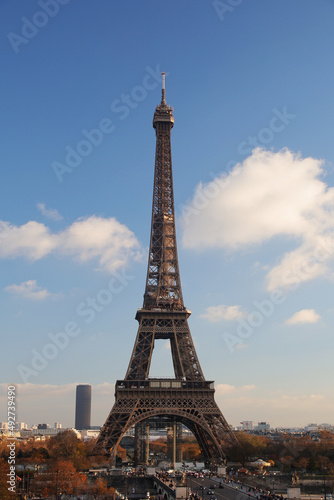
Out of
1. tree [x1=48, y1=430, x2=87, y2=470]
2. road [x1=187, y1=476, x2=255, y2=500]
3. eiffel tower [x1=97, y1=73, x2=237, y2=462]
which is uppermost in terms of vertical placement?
eiffel tower [x1=97, y1=73, x2=237, y2=462]

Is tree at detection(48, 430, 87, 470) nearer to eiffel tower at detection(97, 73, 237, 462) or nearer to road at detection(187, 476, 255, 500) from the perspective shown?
eiffel tower at detection(97, 73, 237, 462)

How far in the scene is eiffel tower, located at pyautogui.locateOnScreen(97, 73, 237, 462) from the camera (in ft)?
249

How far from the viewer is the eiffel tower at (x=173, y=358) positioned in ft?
249

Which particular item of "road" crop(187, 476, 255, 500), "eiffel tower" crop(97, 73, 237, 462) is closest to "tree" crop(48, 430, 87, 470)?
"eiffel tower" crop(97, 73, 237, 462)

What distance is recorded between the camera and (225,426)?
7688 centimetres

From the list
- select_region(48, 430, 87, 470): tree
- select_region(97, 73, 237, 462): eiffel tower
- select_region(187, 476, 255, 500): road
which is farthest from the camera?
select_region(97, 73, 237, 462): eiffel tower

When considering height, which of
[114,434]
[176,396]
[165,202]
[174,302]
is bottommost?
[114,434]

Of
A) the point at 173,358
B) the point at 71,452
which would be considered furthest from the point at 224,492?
the point at 173,358

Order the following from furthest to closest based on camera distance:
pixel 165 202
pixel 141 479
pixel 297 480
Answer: pixel 165 202, pixel 141 479, pixel 297 480

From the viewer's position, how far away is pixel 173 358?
89188 millimetres

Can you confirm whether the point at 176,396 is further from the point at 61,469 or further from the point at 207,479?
the point at 61,469

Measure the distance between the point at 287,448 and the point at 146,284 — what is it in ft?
135

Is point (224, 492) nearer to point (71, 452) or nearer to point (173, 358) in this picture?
point (71, 452)

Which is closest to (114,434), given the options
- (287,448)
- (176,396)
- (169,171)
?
(176,396)
